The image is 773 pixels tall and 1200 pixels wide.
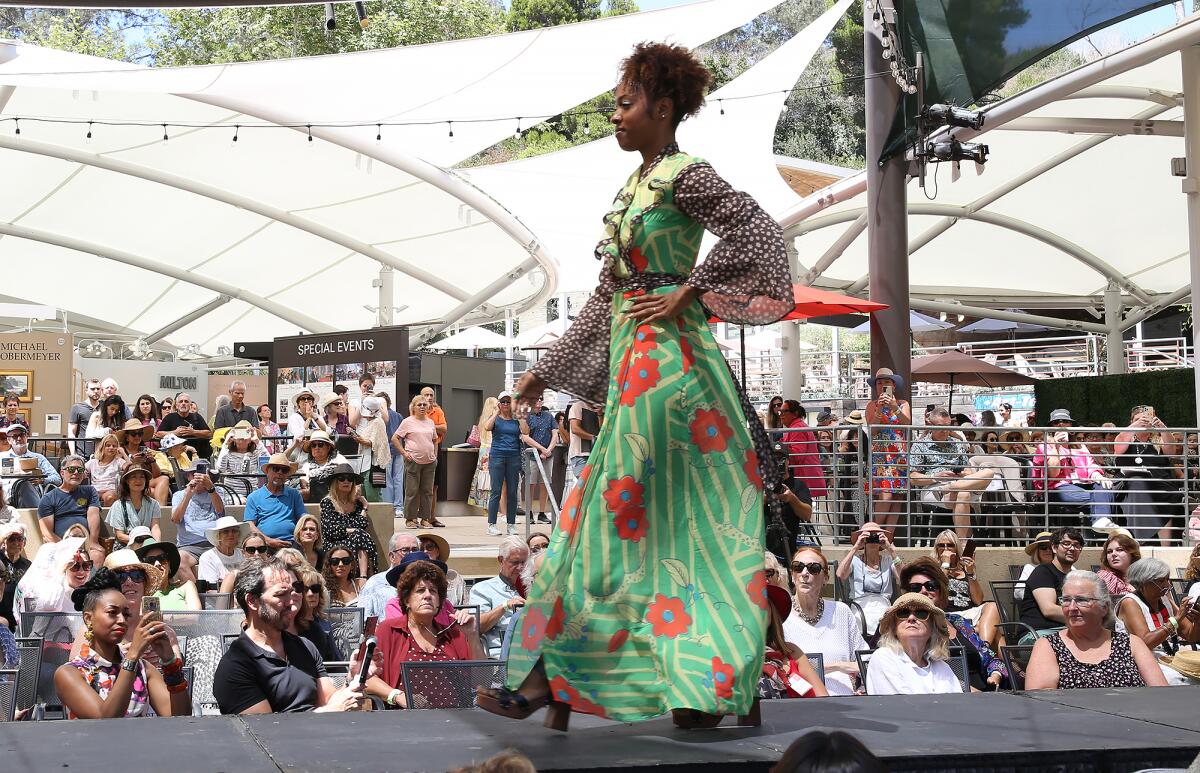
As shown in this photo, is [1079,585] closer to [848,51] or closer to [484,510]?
[484,510]

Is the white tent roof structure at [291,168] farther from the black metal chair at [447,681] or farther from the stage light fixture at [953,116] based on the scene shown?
the black metal chair at [447,681]

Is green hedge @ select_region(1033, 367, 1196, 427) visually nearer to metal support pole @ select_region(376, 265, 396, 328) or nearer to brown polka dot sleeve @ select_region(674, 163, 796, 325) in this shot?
metal support pole @ select_region(376, 265, 396, 328)

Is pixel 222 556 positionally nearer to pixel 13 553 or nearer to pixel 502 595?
pixel 13 553

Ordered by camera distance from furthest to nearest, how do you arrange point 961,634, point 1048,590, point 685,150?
point 685,150 < point 1048,590 < point 961,634

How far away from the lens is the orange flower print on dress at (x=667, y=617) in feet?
11.3

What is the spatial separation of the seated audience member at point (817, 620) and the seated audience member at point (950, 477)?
350 cm

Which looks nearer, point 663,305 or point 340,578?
point 663,305

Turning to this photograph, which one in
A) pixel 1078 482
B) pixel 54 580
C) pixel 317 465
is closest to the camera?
pixel 54 580

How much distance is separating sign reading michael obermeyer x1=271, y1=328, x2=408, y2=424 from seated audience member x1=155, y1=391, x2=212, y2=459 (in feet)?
5.84

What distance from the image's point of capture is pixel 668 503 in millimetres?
3539

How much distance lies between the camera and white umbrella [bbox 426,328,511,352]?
25.1m

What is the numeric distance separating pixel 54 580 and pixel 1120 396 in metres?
14.2

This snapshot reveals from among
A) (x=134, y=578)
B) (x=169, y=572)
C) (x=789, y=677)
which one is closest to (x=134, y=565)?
(x=134, y=578)

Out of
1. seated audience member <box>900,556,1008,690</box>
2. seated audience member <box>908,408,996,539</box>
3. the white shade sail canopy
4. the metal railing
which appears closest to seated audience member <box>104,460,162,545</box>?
the metal railing
